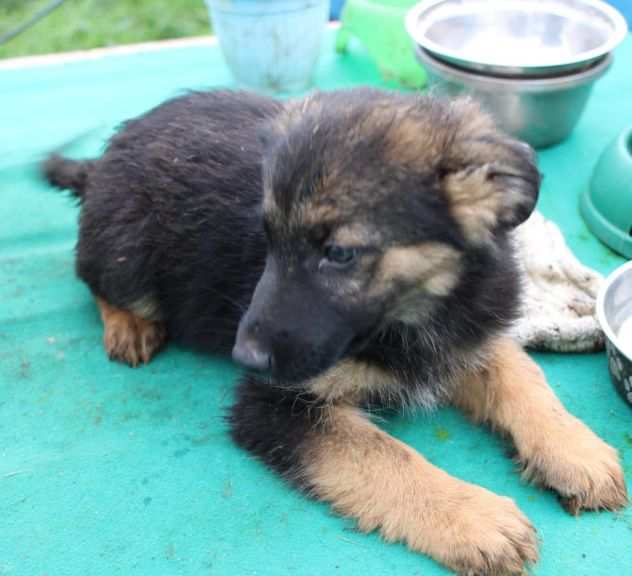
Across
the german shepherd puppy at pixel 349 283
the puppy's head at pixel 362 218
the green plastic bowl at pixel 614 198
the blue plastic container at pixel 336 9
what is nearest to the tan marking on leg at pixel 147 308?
the german shepherd puppy at pixel 349 283

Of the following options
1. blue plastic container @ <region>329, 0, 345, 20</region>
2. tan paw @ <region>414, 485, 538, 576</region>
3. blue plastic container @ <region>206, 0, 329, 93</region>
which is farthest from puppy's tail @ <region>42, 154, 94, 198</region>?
blue plastic container @ <region>329, 0, 345, 20</region>

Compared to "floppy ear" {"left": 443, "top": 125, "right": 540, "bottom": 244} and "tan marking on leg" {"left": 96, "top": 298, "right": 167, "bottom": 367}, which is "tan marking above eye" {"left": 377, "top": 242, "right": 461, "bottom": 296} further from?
"tan marking on leg" {"left": 96, "top": 298, "right": 167, "bottom": 367}

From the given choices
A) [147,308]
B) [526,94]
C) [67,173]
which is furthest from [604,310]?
[67,173]

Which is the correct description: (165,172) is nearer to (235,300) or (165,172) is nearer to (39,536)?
(235,300)

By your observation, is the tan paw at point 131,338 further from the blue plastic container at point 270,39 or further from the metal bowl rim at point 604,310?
the blue plastic container at point 270,39

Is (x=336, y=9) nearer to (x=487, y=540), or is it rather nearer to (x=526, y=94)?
(x=526, y=94)
